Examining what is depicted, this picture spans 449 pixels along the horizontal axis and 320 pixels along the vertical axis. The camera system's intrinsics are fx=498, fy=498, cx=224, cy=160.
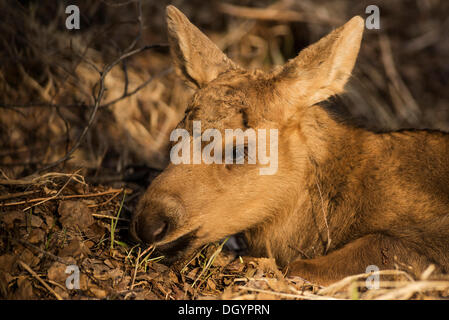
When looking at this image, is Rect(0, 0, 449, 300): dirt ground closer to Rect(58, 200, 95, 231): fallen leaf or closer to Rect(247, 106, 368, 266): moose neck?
Rect(58, 200, 95, 231): fallen leaf

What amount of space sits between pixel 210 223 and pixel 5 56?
358cm

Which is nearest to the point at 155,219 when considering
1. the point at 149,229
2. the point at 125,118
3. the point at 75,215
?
the point at 149,229

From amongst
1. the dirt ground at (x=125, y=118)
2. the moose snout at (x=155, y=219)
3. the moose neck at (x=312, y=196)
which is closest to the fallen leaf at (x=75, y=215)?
the dirt ground at (x=125, y=118)

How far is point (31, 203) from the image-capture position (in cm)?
340

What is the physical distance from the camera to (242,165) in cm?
337

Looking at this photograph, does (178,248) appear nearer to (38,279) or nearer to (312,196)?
(38,279)

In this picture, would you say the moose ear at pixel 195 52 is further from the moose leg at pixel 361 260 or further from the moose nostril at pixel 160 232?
the moose leg at pixel 361 260

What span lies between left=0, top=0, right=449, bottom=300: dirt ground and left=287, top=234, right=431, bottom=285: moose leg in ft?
0.33

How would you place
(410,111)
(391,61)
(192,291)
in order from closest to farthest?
(192,291), (410,111), (391,61)

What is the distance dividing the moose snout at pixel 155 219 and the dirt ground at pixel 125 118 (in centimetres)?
23

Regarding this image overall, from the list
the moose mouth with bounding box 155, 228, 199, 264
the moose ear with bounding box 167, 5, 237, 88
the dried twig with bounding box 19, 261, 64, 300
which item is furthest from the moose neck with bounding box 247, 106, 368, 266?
the dried twig with bounding box 19, 261, 64, 300

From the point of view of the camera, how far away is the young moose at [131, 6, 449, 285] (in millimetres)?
3213
